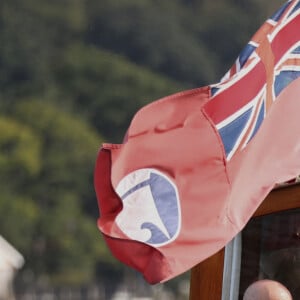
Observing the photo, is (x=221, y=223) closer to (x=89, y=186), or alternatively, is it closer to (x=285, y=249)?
Result: (x=285, y=249)

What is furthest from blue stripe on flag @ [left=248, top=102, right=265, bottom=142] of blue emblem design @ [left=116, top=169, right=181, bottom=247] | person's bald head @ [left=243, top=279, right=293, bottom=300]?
person's bald head @ [left=243, top=279, right=293, bottom=300]

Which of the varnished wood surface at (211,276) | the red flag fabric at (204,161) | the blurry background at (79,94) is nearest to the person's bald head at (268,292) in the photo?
the red flag fabric at (204,161)

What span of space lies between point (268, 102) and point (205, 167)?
308 millimetres

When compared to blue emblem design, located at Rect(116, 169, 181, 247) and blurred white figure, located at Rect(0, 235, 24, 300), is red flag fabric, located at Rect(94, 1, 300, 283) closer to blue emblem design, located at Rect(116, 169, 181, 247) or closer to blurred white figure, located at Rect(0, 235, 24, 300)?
blue emblem design, located at Rect(116, 169, 181, 247)

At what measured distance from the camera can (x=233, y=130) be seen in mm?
4039

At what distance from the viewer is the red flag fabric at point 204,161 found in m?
3.77

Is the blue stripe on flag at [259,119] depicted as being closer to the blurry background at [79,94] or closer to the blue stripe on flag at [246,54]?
the blue stripe on flag at [246,54]

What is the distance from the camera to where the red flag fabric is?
377 centimetres

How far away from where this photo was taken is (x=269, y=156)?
156 inches

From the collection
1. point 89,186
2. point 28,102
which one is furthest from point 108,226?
point 28,102

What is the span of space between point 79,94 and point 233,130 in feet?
106

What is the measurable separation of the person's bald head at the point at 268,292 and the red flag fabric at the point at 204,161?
18 cm

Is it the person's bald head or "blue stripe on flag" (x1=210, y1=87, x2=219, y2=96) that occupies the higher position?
"blue stripe on flag" (x1=210, y1=87, x2=219, y2=96)

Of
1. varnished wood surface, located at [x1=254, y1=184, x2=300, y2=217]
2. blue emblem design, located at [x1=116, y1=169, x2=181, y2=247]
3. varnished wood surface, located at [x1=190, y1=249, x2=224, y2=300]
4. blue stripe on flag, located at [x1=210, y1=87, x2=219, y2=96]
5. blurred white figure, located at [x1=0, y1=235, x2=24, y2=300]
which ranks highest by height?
blue stripe on flag, located at [x1=210, y1=87, x2=219, y2=96]
